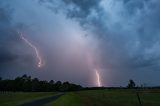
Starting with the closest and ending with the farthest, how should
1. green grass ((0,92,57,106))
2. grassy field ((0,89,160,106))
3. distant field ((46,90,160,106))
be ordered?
distant field ((46,90,160,106)) < grassy field ((0,89,160,106)) < green grass ((0,92,57,106))

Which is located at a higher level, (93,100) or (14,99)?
(14,99)

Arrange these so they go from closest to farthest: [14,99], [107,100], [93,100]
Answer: [107,100]
[93,100]
[14,99]

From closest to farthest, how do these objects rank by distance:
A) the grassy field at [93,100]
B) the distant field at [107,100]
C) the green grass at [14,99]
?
the distant field at [107,100], the grassy field at [93,100], the green grass at [14,99]

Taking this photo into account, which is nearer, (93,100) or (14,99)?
(93,100)

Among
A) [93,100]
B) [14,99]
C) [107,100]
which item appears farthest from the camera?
[14,99]

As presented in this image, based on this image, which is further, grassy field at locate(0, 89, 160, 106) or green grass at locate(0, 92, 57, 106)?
green grass at locate(0, 92, 57, 106)

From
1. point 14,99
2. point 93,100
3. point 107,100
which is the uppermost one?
point 14,99

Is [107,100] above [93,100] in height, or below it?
below

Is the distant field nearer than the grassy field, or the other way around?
the distant field

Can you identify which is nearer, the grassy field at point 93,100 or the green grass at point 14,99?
the grassy field at point 93,100

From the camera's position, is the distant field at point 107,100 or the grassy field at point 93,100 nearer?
the distant field at point 107,100

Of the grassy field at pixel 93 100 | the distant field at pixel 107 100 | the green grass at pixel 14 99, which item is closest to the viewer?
the distant field at pixel 107 100

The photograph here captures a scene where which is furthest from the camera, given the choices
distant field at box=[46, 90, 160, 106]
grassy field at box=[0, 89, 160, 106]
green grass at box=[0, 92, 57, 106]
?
green grass at box=[0, 92, 57, 106]
